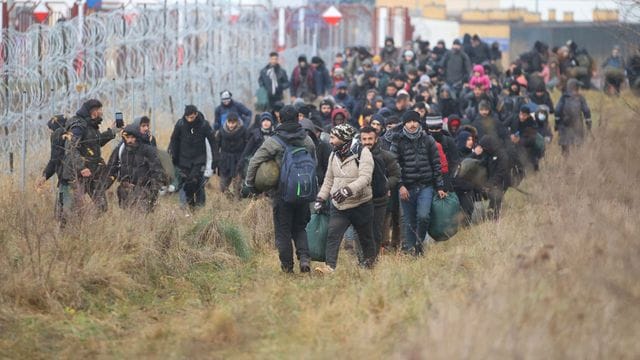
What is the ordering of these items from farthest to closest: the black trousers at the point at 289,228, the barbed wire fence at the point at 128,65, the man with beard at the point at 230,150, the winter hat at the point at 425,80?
the winter hat at the point at 425,80
the man with beard at the point at 230,150
the barbed wire fence at the point at 128,65
the black trousers at the point at 289,228

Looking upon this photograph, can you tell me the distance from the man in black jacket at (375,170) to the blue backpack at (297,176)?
930 mm

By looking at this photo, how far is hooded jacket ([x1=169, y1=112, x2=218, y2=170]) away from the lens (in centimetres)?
1733

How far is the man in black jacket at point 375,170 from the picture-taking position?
1366 cm

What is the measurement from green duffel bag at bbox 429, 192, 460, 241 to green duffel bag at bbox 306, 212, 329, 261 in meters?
1.71

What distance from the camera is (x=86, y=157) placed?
1488 cm

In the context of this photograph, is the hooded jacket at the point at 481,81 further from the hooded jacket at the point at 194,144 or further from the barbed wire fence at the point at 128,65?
the hooded jacket at the point at 194,144

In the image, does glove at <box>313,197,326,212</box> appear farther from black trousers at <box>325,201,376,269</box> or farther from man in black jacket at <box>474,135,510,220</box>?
man in black jacket at <box>474,135,510,220</box>

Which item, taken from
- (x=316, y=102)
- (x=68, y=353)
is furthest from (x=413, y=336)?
(x=316, y=102)

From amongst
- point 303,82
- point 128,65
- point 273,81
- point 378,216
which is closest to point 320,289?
point 378,216

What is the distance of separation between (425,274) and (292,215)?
5.40ft

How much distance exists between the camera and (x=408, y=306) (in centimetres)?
1058

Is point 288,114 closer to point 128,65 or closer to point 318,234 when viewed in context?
point 318,234

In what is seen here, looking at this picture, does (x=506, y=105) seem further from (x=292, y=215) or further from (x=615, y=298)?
(x=615, y=298)

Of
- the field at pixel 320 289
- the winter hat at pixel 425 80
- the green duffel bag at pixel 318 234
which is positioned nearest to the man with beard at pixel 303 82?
the winter hat at pixel 425 80
